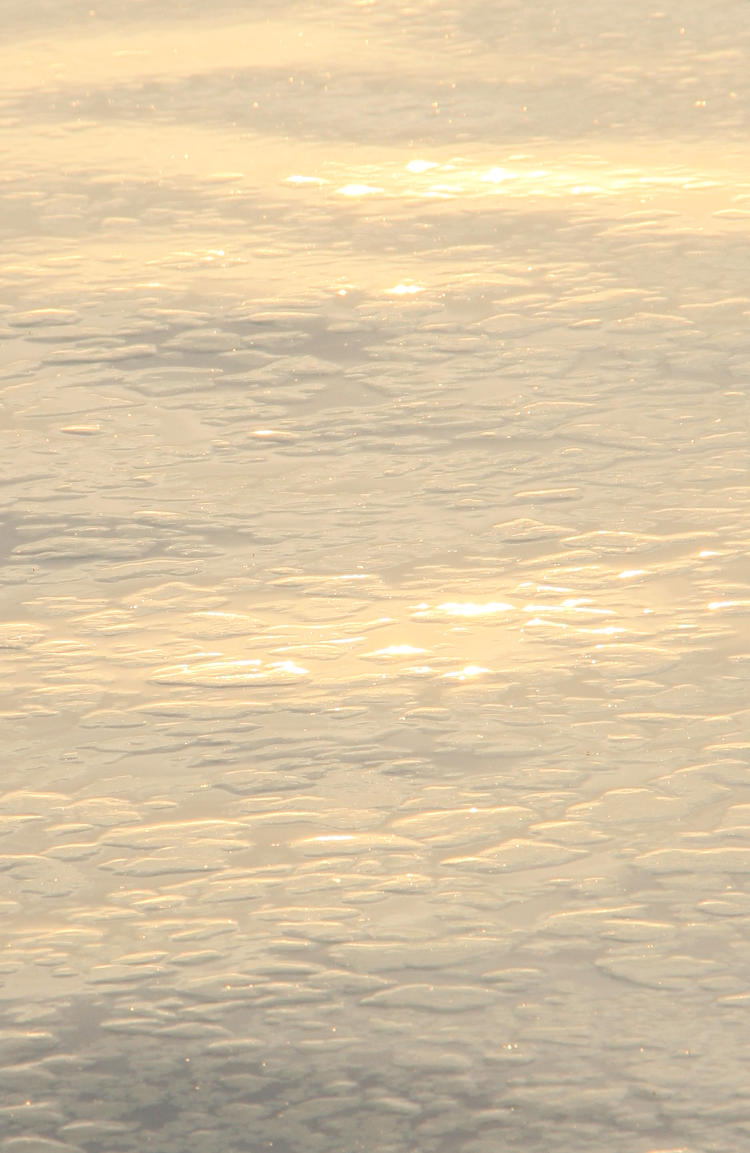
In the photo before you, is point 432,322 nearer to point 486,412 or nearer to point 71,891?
point 486,412

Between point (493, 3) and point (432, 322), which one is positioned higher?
point (493, 3)

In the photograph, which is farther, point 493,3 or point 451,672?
point 493,3

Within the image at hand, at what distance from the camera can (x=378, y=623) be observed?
1226 mm

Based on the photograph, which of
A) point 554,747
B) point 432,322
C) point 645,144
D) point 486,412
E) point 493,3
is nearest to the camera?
point 554,747

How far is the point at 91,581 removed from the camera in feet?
4.27

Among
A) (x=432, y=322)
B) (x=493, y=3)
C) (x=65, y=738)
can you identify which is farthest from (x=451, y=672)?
(x=493, y=3)

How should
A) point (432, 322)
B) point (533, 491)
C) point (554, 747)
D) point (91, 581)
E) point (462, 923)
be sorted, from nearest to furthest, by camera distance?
point (462, 923)
point (554, 747)
point (91, 581)
point (533, 491)
point (432, 322)

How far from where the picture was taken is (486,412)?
153 cm

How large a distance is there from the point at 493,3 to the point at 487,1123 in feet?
6.88

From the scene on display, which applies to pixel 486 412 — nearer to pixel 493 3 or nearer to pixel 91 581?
pixel 91 581

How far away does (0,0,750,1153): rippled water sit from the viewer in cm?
86

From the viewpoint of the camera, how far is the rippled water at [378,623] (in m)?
0.86

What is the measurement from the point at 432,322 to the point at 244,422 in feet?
0.82

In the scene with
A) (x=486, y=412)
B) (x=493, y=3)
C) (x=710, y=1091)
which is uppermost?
(x=493, y=3)
